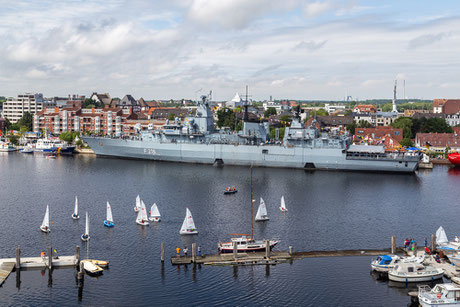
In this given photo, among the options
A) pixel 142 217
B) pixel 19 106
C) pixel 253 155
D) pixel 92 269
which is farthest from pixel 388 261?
pixel 19 106

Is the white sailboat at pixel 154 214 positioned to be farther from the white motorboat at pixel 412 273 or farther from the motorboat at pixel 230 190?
the white motorboat at pixel 412 273

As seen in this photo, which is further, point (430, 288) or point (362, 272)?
point (362, 272)

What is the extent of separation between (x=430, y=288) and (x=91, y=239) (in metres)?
25.8

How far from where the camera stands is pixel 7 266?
33312mm

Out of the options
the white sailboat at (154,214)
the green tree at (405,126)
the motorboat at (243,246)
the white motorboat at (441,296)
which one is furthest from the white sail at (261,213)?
the green tree at (405,126)

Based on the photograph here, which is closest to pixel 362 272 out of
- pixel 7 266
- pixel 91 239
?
pixel 91 239

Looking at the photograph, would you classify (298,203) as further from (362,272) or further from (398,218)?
(362,272)

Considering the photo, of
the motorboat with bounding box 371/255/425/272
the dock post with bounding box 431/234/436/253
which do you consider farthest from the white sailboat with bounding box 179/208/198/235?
the dock post with bounding box 431/234/436/253

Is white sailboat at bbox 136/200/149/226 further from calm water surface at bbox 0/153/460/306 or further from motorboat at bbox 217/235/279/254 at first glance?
motorboat at bbox 217/235/279/254

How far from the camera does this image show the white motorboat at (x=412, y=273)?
107ft

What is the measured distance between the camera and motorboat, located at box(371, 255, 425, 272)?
1314 inches

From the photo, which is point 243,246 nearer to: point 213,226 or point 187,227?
point 187,227

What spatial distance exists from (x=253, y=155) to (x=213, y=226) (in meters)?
43.0

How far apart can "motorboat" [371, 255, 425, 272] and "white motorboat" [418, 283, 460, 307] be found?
404cm
